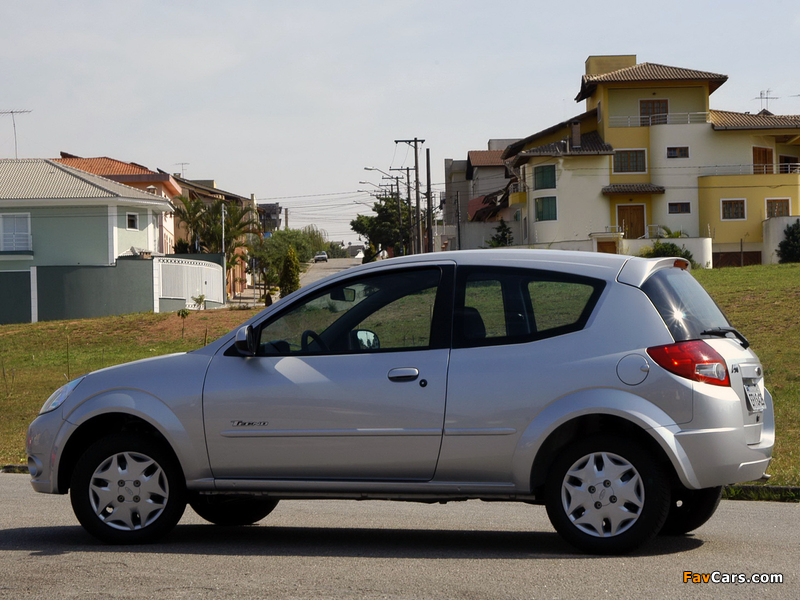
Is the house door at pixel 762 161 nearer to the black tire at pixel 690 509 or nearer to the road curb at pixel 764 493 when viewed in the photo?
the road curb at pixel 764 493

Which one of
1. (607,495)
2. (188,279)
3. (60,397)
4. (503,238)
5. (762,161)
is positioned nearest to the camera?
(607,495)

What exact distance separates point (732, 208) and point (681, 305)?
59.6m

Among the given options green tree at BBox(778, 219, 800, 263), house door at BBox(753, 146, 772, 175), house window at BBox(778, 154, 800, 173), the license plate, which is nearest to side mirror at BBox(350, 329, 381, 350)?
the license plate

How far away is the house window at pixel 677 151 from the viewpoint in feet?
207

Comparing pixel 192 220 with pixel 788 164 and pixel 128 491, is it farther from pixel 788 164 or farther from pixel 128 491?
pixel 128 491

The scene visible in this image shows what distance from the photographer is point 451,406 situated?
5895mm

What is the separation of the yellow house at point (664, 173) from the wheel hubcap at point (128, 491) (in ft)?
186

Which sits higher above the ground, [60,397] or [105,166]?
[105,166]

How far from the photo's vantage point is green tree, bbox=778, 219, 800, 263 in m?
57.6

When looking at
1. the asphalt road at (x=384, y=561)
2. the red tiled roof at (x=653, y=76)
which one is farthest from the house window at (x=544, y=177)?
the asphalt road at (x=384, y=561)

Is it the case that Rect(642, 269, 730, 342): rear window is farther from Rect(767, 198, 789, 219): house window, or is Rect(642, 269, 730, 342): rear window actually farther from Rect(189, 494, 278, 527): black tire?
Rect(767, 198, 789, 219): house window

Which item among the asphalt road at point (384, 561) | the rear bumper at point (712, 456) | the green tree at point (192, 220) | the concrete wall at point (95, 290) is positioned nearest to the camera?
the asphalt road at point (384, 561)

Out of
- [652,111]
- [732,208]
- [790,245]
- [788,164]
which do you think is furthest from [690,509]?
[788,164]

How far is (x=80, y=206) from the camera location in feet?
170
